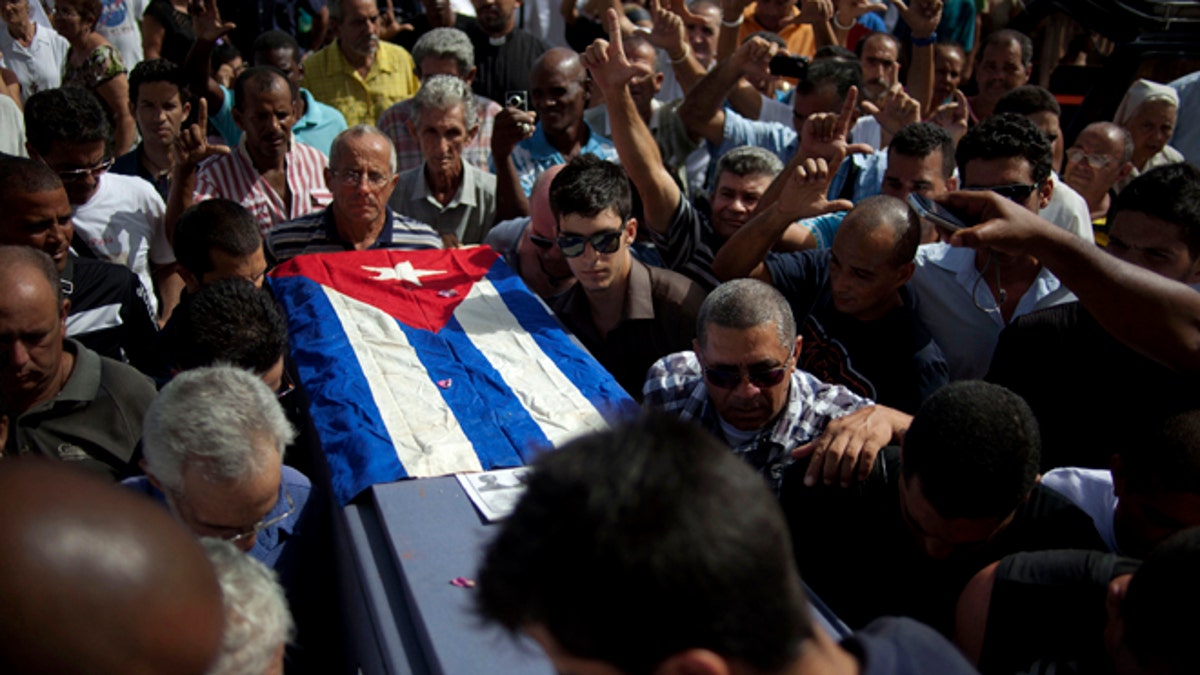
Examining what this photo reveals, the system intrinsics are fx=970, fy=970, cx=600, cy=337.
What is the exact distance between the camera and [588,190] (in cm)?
331

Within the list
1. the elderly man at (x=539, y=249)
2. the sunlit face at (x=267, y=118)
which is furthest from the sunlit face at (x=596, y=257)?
the sunlit face at (x=267, y=118)

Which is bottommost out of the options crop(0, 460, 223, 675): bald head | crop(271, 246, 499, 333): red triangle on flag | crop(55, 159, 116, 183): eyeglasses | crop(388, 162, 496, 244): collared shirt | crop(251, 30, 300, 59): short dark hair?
crop(388, 162, 496, 244): collared shirt

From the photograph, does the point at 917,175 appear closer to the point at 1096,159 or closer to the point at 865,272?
the point at 865,272

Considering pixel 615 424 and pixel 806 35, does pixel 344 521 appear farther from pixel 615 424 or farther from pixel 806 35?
pixel 806 35

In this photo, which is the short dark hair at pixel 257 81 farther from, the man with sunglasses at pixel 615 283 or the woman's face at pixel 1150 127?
the woman's face at pixel 1150 127

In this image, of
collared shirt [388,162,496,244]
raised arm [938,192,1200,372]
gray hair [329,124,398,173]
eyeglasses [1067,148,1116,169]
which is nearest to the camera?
raised arm [938,192,1200,372]

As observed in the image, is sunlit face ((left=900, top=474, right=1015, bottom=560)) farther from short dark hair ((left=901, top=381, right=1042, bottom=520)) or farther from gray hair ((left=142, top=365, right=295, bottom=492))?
gray hair ((left=142, top=365, right=295, bottom=492))

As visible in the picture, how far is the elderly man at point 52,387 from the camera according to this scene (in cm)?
254

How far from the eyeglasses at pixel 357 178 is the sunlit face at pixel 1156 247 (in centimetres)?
268

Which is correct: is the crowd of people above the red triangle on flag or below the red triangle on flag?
above

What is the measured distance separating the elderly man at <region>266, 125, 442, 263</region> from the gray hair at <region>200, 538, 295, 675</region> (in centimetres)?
255

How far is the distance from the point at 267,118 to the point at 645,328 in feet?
7.23

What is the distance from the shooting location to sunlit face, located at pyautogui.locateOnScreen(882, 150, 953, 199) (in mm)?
3756

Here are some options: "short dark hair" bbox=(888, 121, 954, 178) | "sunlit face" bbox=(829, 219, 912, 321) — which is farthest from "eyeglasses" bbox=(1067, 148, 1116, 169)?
"sunlit face" bbox=(829, 219, 912, 321)
